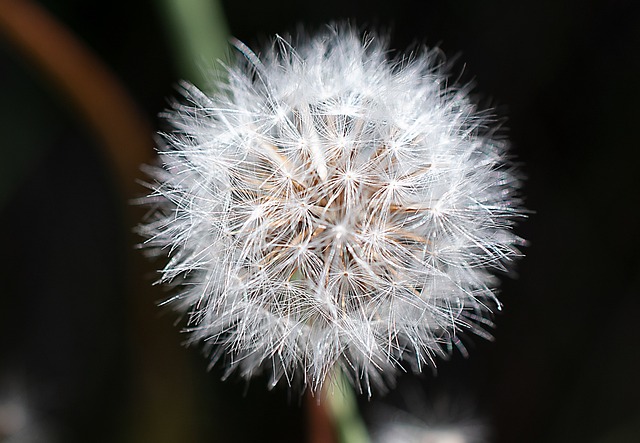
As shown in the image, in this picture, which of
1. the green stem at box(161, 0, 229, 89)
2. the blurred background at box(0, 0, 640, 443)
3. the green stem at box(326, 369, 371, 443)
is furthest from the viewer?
the blurred background at box(0, 0, 640, 443)

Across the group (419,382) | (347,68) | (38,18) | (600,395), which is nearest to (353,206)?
(347,68)

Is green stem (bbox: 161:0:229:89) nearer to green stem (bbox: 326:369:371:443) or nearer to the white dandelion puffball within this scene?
the white dandelion puffball

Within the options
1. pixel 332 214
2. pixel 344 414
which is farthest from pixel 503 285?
pixel 332 214

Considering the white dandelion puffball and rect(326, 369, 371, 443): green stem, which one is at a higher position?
the white dandelion puffball

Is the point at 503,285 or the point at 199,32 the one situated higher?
the point at 199,32

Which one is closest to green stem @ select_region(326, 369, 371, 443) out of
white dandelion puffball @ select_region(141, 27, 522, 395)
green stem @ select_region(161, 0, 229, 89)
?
white dandelion puffball @ select_region(141, 27, 522, 395)

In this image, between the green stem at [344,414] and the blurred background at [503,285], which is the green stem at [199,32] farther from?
the green stem at [344,414]

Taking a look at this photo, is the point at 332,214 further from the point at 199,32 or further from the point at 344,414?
the point at 199,32
